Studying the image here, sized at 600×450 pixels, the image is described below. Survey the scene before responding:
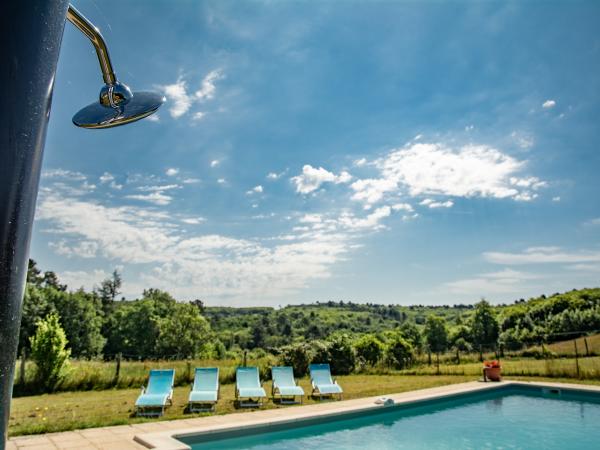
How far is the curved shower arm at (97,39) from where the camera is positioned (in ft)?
3.17

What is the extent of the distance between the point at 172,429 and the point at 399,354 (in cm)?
1384

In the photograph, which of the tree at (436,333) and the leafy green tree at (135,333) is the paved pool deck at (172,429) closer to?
the leafy green tree at (135,333)

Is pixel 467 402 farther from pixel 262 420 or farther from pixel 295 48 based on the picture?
pixel 295 48

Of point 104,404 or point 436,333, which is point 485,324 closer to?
point 436,333

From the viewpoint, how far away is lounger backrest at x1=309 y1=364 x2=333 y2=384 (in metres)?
11.4

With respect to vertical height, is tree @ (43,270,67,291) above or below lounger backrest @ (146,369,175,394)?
above

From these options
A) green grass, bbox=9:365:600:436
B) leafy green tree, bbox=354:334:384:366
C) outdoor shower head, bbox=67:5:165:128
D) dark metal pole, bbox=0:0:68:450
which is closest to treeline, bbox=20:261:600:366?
leafy green tree, bbox=354:334:384:366

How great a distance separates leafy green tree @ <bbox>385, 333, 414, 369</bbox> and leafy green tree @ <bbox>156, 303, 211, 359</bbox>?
114 ft

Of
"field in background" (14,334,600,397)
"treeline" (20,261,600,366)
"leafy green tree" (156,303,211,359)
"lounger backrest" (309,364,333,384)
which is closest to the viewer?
"lounger backrest" (309,364,333,384)

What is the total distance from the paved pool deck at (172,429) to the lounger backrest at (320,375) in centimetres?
110

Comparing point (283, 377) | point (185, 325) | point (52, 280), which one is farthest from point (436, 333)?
point (283, 377)

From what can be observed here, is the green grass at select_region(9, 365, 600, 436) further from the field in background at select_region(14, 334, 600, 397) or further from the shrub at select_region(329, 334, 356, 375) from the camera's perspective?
the shrub at select_region(329, 334, 356, 375)

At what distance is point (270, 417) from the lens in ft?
28.1

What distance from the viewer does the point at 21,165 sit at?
562 mm
